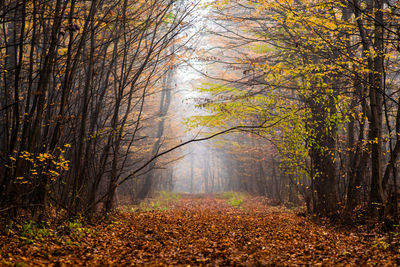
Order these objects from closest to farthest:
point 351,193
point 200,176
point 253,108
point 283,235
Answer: point 283,235 < point 351,193 < point 253,108 < point 200,176

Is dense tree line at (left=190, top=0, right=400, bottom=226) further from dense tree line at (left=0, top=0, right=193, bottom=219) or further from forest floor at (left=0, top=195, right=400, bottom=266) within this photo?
dense tree line at (left=0, top=0, right=193, bottom=219)

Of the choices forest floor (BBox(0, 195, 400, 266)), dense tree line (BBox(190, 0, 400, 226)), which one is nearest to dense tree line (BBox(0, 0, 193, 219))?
forest floor (BBox(0, 195, 400, 266))

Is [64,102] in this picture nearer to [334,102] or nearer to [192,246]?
[192,246]

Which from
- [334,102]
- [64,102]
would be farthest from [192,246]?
[334,102]

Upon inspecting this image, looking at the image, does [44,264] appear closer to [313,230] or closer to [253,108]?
[313,230]

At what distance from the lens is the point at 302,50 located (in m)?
8.05

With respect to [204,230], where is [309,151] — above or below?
above

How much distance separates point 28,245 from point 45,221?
4.97 ft

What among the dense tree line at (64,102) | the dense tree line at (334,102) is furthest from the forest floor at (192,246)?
the dense tree line at (334,102)

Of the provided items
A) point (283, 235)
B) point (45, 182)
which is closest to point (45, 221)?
point (45, 182)

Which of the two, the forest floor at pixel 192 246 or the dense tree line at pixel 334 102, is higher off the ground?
the dense tree line at pixel 334 102

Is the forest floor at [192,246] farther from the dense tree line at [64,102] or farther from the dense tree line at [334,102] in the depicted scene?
the dense tree line at [334,102]

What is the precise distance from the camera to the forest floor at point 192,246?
4.29 metres

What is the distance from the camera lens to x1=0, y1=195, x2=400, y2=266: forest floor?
4289 mm
